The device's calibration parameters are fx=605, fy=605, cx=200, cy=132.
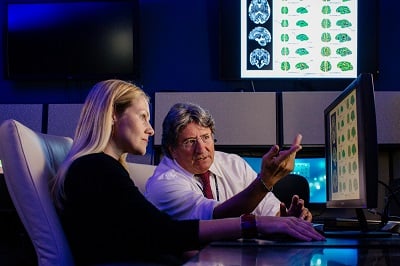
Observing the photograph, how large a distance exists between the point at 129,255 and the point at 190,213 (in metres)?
0.35

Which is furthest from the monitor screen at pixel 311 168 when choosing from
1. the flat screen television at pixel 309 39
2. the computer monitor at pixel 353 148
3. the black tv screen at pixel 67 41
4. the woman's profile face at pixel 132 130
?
the woman's profile face at pixel 132 130

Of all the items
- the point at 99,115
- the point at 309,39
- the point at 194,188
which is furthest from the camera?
the point at 309,39

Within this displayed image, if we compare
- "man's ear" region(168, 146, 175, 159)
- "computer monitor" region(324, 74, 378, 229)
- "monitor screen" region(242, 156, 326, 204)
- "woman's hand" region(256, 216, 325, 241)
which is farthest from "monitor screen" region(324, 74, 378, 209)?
"monitor screen" region(242, 156, 326, 204)

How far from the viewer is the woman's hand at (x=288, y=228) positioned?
51.4 inches

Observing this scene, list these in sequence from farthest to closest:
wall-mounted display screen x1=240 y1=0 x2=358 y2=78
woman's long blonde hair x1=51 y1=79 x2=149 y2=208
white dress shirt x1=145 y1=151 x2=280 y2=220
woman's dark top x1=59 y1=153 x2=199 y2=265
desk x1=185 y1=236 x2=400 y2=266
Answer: wall-mounted display screen x1=240 y1=0 x2=358 y2=78 → white dress shirt x1=145 y1=151 x2=280 y2=220 → woman's long blonde hair x1=51 y1=79 x2=149 y2=208 → woman's dark top x1=59 y1=153 x2=199 y2=265 → desk x1=185 y1=236 x2=400 y2=266

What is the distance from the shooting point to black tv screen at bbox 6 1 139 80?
3.93 m

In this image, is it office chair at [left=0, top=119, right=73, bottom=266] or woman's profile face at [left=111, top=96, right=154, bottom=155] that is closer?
office chair at [left=0, top=119, right=73, bottom=266]

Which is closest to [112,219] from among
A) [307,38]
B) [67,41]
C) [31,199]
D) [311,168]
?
[31,199]

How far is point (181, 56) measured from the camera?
3.97 meters

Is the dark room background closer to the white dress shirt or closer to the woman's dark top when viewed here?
the white dress shirt

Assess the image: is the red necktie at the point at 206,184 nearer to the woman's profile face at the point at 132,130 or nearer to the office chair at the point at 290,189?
the woman's profile face at the point at 132,130

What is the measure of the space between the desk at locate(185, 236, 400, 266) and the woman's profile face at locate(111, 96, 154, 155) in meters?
0.65

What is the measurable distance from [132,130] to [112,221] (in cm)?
36

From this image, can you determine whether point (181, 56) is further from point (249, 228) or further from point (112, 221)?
point (249, 228)
